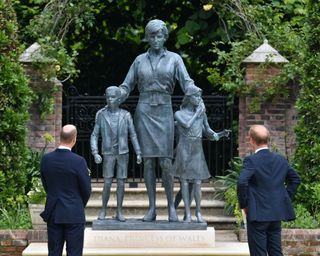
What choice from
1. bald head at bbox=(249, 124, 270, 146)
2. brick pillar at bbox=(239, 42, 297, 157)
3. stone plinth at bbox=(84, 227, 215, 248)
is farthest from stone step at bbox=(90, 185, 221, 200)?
bald head at bbox=(249, 124, 270, 146)

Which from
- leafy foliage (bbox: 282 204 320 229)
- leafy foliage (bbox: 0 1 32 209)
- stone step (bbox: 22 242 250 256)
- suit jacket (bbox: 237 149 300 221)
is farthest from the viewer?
leafy foliage (bbox: 0 1 32 209)

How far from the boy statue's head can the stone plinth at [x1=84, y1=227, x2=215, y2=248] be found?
139 cm

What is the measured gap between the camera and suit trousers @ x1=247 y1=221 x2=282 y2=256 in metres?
8.09

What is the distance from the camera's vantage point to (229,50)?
579 inches

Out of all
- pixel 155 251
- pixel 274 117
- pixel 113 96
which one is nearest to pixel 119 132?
pixel 113 96

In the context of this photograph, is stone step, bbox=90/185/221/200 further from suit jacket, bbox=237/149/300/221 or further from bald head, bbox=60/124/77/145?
suit jacket, bbox=237/149/300/221

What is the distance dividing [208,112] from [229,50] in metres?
1.48

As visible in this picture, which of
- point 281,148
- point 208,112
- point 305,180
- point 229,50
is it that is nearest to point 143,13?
point 229,50

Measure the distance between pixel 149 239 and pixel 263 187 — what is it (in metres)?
2.39

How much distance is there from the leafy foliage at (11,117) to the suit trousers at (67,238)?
131 inches

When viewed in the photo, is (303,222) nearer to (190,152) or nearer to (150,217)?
(190,152)

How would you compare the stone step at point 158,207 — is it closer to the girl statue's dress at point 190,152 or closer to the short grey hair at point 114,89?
the girl statue's dress at point 190,152

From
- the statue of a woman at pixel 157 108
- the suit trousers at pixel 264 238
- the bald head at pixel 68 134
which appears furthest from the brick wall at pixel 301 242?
the bald head at pixel 68 134

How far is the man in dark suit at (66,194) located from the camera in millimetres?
8227
